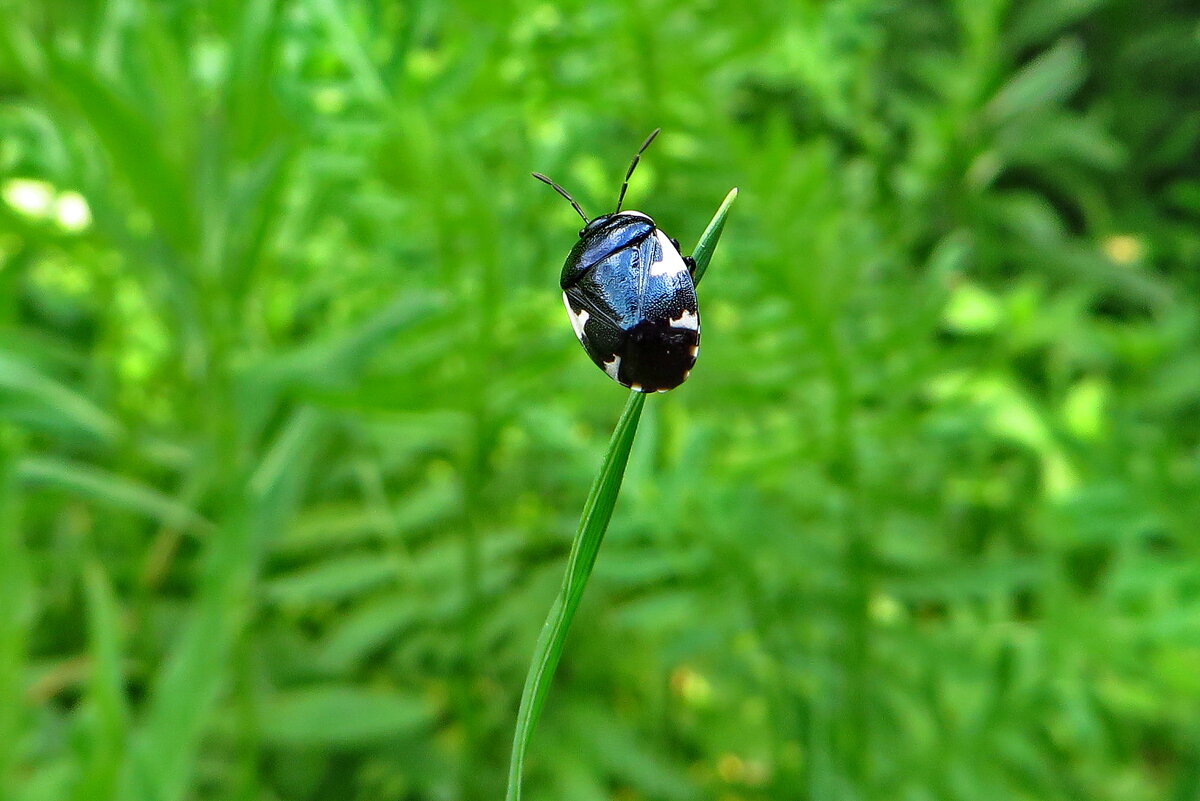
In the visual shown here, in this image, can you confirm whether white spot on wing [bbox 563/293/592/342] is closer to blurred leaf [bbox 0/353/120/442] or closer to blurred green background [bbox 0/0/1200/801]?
blurred green background [bbox 0/0/1200/801]

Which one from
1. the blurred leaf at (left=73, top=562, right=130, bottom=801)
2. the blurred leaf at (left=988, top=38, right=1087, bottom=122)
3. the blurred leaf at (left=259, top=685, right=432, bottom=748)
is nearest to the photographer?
the blurred leaf at (left=73, top=562, right=130, bottom=801)

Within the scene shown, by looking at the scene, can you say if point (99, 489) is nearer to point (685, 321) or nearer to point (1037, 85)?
point (685, 321)

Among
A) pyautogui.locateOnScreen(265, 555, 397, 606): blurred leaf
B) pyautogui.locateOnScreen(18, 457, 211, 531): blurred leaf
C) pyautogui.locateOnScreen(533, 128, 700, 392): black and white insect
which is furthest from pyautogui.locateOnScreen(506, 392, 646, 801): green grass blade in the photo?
pyautogui.locateOnScreen(265, 555, 397, 606): blurred leaf

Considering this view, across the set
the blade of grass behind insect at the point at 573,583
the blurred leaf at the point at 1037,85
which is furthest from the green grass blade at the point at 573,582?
the blurred leaf at the point at 1037,85

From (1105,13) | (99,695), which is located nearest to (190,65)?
(99,695)

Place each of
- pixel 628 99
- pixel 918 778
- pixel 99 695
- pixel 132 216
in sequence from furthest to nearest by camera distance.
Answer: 1. pixel 132 216
2. pixel 628 99
3. pixel 918 778
4. pixel 99 695

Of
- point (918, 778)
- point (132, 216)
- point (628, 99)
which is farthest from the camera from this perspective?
point (132, 216)

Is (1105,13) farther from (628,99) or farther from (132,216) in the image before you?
(132,216)
